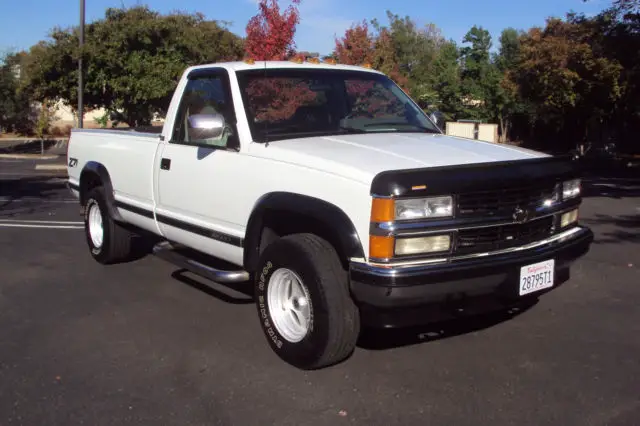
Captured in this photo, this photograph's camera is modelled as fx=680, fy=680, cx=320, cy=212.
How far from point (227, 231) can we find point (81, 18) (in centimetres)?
1638

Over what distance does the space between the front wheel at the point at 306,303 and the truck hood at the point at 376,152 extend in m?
0.51

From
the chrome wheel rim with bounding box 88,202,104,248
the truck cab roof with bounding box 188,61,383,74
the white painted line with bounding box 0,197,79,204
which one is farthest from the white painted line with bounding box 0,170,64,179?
the truck cab roof with bounding box 188,61,383,74

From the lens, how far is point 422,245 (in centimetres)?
382

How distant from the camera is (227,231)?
493cm

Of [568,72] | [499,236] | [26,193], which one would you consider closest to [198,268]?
[499,236]

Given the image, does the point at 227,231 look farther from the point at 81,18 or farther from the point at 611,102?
the point at 611,102

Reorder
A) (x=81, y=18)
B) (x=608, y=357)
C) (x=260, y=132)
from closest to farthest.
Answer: (x=608, y=357) → (x=260, y=132) → (x=81, y=18)

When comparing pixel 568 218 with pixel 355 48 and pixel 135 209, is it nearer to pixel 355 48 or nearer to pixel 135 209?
pixel 135 209

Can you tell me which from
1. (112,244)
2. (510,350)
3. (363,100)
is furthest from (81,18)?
(510,350)

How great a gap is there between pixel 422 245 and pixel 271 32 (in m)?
11.3

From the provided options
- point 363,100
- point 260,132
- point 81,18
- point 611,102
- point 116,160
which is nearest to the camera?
point 260,132

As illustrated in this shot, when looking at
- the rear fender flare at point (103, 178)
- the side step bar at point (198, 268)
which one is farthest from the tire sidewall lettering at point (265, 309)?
the rear fender flare at point (103, 178)

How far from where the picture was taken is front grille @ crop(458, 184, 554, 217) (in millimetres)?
3896

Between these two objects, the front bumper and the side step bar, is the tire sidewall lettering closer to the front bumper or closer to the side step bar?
the side step bar
